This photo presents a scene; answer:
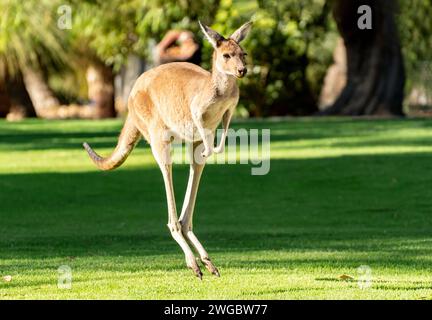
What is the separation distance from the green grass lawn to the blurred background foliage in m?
2.63

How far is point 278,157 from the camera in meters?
23.7

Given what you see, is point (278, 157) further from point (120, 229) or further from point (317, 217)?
point (120, 229)

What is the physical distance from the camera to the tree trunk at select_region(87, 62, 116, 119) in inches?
1732

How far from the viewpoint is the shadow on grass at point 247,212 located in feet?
42.5

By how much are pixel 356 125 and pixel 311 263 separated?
17.4 metres

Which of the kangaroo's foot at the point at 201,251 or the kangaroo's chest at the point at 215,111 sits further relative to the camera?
the kangaroo's foot at the point at 201,251

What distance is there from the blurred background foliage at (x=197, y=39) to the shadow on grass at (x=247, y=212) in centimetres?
672

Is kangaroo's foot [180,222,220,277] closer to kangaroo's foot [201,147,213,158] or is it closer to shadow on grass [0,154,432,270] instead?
kangaroo's foot [201,147,213,158]

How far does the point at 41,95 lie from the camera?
44031 millimetres

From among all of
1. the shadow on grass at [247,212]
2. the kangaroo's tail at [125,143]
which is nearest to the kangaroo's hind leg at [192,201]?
the kangaroo's tail at [125,143]

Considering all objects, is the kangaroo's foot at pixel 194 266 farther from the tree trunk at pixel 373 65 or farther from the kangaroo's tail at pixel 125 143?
the tree trunk at pixel 373 65

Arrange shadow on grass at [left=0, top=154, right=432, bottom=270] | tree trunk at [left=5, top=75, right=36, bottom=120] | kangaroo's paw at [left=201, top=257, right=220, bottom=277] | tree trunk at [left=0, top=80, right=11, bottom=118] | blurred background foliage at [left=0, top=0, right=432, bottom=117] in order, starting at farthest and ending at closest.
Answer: tree trunk at [left=0, top=80, right=11, bottom=118] < tree trunk at [left=5, top=75, right=36, bottom=120] < blurred background foliage at [left=0, top=0, right=432, bottom=117] < shadow on grass at [left=0, top=154, right=432, bottom=270] < kangaroo's paw at [left=201, top=257, right=220, bottom=277]

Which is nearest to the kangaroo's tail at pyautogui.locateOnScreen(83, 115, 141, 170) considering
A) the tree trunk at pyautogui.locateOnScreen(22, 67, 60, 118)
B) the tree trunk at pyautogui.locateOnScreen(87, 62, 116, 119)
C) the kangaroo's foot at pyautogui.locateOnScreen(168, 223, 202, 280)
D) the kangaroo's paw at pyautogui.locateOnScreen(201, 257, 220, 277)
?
the kangaroo's foot at pyautogui.locateOnScreen(168, 223, 202, 280)
